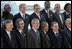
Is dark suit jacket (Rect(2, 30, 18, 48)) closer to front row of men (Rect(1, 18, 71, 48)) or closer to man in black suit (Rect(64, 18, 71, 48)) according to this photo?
front row of men (Rect(1, 18, 71, 48))

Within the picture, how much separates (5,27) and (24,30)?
655 millimetres

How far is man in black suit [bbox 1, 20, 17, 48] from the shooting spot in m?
6.03

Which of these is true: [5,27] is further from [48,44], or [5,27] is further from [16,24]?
[48,44]

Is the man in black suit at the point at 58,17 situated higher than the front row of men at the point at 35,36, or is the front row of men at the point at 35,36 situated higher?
the man in black suit at the point at 58,17

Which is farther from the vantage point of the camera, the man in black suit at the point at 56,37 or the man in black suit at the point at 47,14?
the man in black suit at the point at 47,14

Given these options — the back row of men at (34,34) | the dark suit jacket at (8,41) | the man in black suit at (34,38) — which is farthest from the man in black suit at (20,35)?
the man in black suit at (34,38)

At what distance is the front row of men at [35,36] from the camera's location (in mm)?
6051

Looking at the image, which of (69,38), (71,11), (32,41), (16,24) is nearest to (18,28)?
(16,24)

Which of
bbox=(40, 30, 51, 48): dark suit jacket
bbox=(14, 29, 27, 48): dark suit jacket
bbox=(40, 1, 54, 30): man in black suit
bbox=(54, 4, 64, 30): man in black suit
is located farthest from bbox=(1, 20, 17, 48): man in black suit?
bbox=(54, 4, 64, 30): man in black suit

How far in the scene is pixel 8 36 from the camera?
239 inches

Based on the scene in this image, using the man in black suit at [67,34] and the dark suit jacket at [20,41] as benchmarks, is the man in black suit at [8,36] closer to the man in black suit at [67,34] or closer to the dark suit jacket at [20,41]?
the dark suit jacket at [20,41]

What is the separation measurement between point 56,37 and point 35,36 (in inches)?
25.4

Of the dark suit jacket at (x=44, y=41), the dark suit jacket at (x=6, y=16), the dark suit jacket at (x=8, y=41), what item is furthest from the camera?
the dark suit jacket at (x=6, y=16)

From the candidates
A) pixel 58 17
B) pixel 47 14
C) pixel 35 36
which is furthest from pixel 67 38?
pixel 47 14
